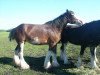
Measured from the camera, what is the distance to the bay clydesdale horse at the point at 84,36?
1409 cm

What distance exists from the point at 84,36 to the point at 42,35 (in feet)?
7.15

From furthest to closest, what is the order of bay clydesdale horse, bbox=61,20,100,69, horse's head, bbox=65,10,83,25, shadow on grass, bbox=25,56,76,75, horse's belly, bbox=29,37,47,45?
horse's head, bbox=65,10,83,25 → horse's belly, bbox=29,37,47,45 → bay clydesdale horse, bbox=61,20,100,69 → shadow on grass, bbox=25,56,76,75

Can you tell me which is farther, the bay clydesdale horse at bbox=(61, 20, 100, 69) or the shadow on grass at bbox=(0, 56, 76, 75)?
the bay clydesdale horse at bbox=(61, 20, 100, 69)

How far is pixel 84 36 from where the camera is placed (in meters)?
14.5

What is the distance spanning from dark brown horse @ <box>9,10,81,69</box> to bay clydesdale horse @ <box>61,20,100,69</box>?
0.64 meters

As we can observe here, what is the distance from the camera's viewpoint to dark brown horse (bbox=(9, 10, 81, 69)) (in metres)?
14.2

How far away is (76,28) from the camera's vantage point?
50.9 ft

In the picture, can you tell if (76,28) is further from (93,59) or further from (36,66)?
(36,66)

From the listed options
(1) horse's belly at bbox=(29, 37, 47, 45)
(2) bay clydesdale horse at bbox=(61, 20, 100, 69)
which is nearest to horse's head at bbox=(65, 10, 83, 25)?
(2) bay clydesdale horse at bbox=(61, 20, 100, 69)

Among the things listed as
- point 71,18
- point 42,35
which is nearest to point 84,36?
point 71,18

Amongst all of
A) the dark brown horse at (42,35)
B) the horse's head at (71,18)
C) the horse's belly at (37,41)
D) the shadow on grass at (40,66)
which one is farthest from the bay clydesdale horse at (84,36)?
the horse's belly at (37,41)

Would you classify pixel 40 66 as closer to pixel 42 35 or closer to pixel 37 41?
pixel 37 41

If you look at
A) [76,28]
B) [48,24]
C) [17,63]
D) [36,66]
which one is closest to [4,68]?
[17,63]

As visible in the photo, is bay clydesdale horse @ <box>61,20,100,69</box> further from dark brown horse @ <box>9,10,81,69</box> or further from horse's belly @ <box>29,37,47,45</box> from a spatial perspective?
horse's belly @ <box>29,37,47,45</box>
